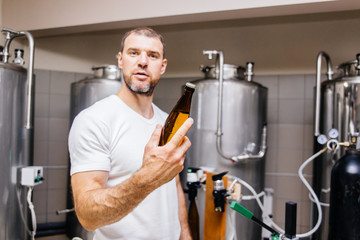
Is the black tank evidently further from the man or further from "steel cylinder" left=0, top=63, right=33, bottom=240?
"steel cylinder" left=0, top=63, right=33, bottom=240

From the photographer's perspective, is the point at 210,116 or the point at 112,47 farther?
the point at 112,47

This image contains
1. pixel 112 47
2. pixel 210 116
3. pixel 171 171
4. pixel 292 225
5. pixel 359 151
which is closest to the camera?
pixel 171 171

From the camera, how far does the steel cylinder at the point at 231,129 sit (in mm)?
2062

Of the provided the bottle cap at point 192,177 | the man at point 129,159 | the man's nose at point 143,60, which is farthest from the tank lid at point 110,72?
the man's nose at point 143,60

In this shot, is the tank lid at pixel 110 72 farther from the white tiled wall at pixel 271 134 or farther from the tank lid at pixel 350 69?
the tank lid at pixel 350 69

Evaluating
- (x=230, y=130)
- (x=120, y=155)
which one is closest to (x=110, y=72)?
(x=230, y=130)

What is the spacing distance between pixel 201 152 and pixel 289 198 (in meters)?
1.00

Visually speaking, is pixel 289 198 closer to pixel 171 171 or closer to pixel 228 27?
pixel 228 27

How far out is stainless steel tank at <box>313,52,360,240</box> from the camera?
1.81 metres

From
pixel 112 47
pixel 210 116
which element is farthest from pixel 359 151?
pixel 112 47

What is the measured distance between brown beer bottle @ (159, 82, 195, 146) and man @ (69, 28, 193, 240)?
0.11 ft

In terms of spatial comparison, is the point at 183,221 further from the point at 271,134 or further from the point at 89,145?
the point at 271,134

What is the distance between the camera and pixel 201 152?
2.12 metres

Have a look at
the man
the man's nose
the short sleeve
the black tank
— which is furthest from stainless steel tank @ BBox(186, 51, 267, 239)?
the short sleeve
